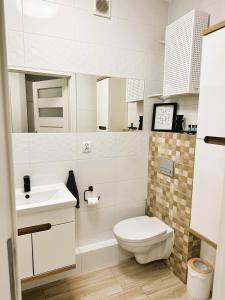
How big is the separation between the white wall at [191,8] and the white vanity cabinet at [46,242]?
1188 millimetres

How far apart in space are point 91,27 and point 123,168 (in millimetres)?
1371

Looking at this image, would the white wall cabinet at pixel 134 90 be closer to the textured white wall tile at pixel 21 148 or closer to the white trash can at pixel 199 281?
the textured white wall tile at pixel 21 148

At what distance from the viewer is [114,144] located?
6.93 ft

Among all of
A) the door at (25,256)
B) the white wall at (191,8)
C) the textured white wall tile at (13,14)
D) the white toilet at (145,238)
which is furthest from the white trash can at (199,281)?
the textured white wall tile at (13,14)

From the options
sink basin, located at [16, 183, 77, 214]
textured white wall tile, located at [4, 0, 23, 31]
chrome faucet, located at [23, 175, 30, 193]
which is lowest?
sink basin, located at [16, 183, 77, 214]

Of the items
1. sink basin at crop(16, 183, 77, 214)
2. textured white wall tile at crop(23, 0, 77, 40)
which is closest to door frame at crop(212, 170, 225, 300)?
sink basin at crop(16, 183, 77, 214)

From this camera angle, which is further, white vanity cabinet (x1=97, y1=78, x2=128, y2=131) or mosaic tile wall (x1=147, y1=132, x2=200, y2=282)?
white vanity cabinet (x1=97, y1=78, x2=128, y2=131)

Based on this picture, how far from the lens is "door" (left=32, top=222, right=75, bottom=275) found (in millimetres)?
1504

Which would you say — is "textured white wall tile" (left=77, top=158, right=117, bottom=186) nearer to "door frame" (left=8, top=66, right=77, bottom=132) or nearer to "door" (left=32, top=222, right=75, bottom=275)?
"door frame" (left=8, top=66, right=77, bottom=132)

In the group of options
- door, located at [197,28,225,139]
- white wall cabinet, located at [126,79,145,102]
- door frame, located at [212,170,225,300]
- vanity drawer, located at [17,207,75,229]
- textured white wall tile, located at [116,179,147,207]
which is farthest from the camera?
textured white wall tile, located at [116,179,147,207]

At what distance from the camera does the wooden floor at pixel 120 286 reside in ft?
5.79

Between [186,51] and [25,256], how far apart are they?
203cm

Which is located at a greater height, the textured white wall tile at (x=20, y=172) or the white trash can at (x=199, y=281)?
the textured white wall tile at (x=20, y=172)

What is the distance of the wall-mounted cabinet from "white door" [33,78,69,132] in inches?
39.5
